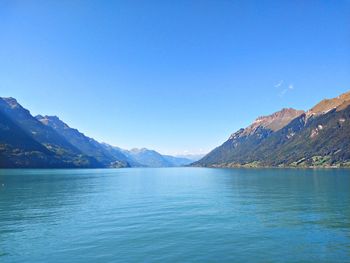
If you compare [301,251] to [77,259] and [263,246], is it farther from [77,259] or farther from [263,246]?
[77,259]

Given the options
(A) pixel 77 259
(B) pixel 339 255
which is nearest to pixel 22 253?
(A) pixel 77 259

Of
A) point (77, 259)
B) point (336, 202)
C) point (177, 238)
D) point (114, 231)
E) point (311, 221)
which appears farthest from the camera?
A: point (336, 202)

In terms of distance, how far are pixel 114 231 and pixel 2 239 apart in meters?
15.6

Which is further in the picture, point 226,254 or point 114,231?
point 114,231

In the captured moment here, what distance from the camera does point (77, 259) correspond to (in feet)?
115

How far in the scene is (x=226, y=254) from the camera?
120 ft

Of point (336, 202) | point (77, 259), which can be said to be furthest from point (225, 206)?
point (77, 259)

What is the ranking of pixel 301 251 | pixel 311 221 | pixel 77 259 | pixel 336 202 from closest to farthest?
1. pixel 77 259
2. pixel 301 251
3. pixel 311 221
4. pixel 336 202

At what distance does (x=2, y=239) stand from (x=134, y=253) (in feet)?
68.5

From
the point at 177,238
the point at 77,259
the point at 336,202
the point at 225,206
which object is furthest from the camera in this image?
the point at 336,202

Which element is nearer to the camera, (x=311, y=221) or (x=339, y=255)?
(x=339, y=255)

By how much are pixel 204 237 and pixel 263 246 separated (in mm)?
8491

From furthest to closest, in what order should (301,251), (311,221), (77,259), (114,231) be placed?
(311,221)
(114,231)
(301,251)
(77,259)

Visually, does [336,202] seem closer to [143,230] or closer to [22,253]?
[143,230]
